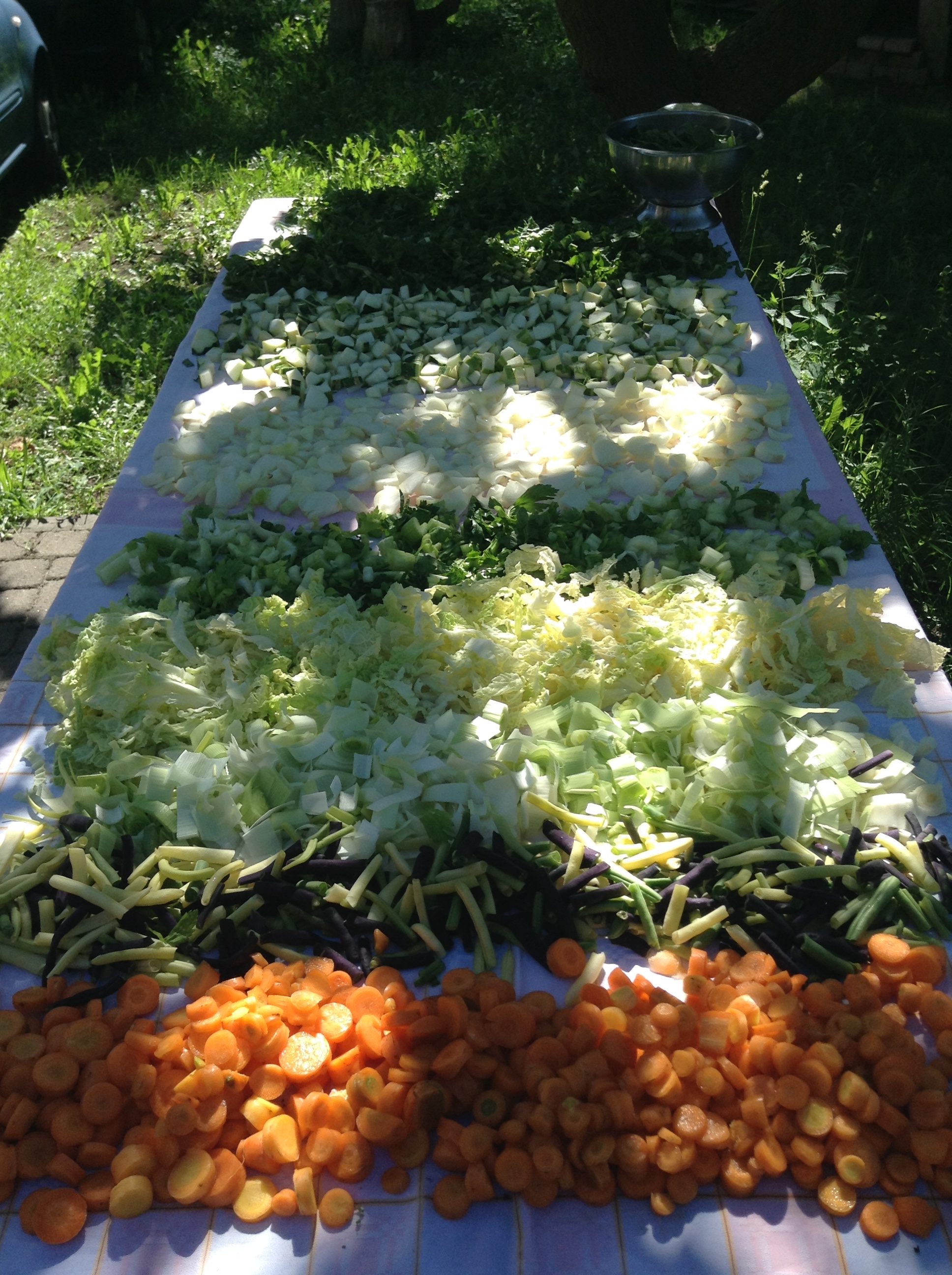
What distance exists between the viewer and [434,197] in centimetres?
454

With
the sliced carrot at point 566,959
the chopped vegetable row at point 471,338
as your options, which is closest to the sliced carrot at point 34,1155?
the sliced carrot at point 566,959

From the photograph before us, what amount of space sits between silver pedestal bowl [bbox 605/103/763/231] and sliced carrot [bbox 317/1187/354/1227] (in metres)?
3.50

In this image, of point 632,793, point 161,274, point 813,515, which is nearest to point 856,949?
point 632,793

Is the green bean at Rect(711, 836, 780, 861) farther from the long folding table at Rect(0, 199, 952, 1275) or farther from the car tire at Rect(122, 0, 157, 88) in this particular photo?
the car tire at Rect(122, 0, 157, 88)

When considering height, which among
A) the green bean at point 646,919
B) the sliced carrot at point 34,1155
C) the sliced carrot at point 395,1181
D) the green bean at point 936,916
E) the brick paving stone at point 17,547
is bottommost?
the brick paving stone at point 17,547

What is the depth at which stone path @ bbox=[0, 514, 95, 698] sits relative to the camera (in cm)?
360

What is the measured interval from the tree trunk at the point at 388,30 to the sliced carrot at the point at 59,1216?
25.9ft

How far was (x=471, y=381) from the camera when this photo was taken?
3.26 m

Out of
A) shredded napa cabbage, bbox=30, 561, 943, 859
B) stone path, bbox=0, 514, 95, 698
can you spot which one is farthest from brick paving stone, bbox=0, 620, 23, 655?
shredded napa cabbage, bbox=30, 561, 943, 859

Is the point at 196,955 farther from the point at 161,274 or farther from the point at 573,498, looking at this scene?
the point at 161,274

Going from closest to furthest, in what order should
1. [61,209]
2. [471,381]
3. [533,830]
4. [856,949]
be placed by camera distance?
[856,949] → [533,830] → [471,381] → [61,209]

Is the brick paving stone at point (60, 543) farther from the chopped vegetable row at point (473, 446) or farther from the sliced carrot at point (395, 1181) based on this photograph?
the sliced carrot at point (395, 1181)

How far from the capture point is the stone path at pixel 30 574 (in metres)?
3.60

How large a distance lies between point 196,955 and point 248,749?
40 centimetres
